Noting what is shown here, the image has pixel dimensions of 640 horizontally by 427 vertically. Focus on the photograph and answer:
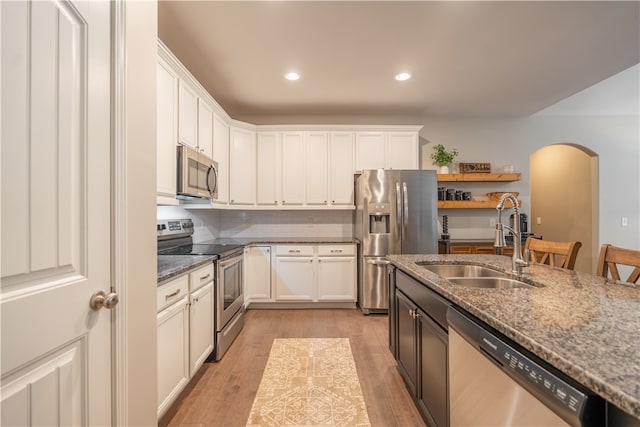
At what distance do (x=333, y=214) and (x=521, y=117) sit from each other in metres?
3.25

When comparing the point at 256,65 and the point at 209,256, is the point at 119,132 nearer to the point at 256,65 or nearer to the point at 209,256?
the point at 209,256

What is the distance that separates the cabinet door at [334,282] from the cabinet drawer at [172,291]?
6.73 feet

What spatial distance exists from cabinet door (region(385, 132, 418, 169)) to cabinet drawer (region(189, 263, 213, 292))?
2.71 metres

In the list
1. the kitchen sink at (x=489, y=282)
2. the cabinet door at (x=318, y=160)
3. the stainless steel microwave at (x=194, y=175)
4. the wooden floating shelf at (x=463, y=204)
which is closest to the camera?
the kitchen sink at (x=489, y=282)

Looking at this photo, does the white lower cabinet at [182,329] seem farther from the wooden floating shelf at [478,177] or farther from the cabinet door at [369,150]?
the wooden floating shelf at [478,177]

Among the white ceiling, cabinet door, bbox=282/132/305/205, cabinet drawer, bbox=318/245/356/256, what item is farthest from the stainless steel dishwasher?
cabinet door, bbox=282/132/305/205

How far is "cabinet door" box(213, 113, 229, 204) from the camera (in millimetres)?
3250

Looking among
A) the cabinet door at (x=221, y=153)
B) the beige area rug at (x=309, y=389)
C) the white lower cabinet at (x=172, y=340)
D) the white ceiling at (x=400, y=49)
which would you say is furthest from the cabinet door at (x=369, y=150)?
the white lower cabinet at (x=172, y=340)

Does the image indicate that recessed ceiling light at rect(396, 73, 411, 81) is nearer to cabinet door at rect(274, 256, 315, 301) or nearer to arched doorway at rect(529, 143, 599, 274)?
cabinet door at rect(274, 256, 315, 301)

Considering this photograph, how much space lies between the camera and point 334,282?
12.3ft

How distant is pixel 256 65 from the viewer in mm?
2904

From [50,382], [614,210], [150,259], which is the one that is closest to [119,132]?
[150,259]

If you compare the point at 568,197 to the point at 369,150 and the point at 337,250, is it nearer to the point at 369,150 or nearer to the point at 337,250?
the point at 369,150

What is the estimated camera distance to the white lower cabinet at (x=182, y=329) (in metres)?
1.64
